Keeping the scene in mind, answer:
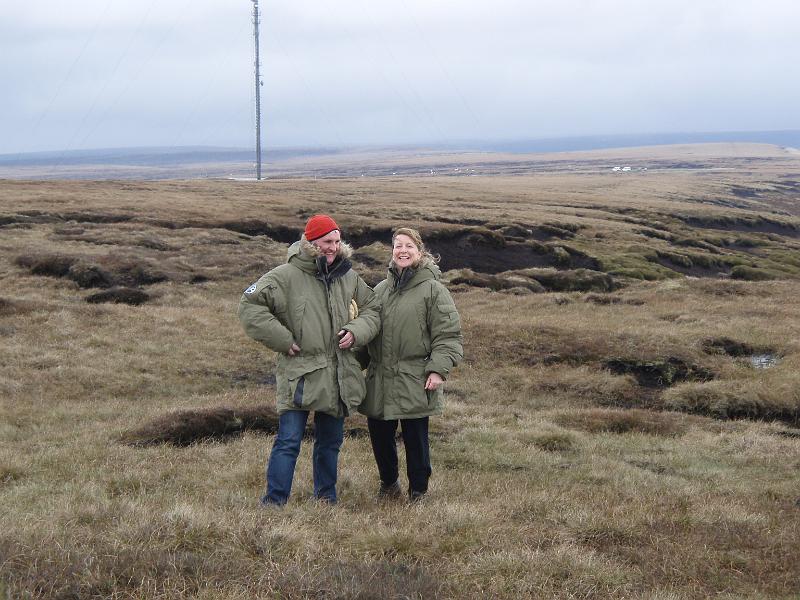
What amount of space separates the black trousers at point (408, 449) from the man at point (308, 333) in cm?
65

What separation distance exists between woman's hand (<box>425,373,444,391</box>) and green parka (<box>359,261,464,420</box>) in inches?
1.8

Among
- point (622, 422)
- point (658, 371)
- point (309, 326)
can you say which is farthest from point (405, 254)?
point (658, 371)

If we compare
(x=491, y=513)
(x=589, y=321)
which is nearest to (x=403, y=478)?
(x=491, y=513)

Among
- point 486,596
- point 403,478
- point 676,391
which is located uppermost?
point 486,596

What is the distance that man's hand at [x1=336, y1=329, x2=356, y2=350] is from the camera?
25.5 feet

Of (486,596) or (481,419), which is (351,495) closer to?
(486,596)

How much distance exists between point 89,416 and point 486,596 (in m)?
10.7

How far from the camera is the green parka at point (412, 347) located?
26.8ft

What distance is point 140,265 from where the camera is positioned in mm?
31719

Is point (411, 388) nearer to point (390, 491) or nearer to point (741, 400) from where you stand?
point (390, 491)

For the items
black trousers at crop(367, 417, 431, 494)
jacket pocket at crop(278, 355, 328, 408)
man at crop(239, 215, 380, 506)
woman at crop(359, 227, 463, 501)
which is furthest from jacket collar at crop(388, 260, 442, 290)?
black trousers at crop(367, 417, 431, 494)

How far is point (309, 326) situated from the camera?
307 inches

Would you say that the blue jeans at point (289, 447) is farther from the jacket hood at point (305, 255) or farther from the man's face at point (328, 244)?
the man's face at point (328, 244)

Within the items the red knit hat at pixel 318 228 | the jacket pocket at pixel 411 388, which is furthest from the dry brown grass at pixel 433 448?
the red knit hat at pixel 318 228
